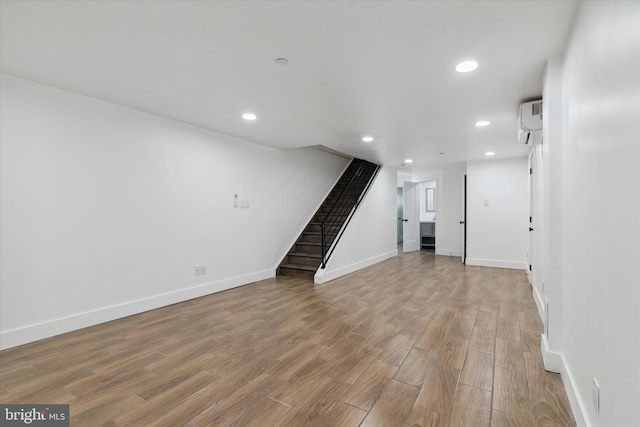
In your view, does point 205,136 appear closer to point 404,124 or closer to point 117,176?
point 117,176

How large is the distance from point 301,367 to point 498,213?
571cm

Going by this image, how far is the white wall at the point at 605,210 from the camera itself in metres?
0.95

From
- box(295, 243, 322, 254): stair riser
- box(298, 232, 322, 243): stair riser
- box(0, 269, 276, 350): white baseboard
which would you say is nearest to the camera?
box(0, 269, 276, 350): white baseboard

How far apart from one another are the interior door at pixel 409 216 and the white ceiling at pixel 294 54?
491 cm

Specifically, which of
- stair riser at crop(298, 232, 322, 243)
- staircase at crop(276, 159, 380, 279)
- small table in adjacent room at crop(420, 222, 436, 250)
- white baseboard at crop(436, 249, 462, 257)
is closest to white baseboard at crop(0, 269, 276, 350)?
staircase at crop(276, 159, 380, 279)

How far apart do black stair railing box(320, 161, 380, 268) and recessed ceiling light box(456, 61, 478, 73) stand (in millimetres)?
3191

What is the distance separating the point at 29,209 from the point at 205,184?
5.92ft

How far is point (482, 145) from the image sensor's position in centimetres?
492

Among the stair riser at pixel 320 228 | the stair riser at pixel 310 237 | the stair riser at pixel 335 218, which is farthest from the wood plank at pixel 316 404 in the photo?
the stair riser at pixel 335 218

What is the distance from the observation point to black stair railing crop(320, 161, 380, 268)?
545cm

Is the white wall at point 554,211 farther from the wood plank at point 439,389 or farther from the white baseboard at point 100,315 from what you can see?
the white baseboard at point 100,315

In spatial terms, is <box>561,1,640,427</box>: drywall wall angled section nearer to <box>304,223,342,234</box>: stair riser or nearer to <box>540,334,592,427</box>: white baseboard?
<box>540,334,592,427</box>: white baseboard

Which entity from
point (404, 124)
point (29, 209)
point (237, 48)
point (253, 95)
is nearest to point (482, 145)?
point (404, 124)

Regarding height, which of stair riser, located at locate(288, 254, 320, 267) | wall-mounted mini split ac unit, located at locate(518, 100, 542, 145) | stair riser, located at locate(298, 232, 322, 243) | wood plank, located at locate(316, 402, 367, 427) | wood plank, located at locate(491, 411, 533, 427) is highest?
wall-mounted mini split ac unit, located at locate(518, 100, 542, 145)
